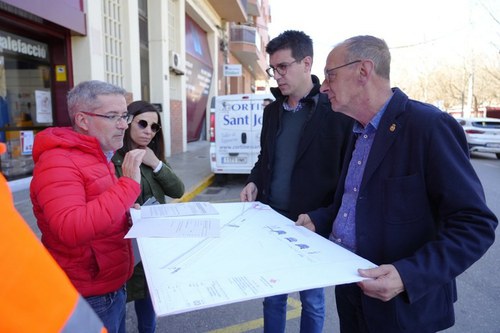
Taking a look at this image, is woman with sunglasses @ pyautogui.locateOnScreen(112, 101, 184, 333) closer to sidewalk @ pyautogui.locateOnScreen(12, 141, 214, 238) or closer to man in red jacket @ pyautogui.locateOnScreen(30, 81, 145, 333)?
man in red jacket @ pyautogui.locateOnScreen(30, 81, 145, 333)

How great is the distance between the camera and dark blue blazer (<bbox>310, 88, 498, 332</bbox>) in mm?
1274

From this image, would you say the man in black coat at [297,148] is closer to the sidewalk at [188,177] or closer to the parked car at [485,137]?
the sidewalk at [188,177]

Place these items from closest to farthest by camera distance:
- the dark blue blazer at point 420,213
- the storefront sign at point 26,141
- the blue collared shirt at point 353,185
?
the dark blue blazer at point 420,213
the blue collared shirt at point 353,185
the storefront sign at point 26,141

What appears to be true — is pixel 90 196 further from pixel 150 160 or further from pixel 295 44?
pixel 295 44

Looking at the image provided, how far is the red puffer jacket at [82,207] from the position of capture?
141cm

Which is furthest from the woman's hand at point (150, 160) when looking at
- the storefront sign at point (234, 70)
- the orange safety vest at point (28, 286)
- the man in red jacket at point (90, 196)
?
the storefront sign at point (234, 70)

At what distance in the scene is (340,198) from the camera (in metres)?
1.85

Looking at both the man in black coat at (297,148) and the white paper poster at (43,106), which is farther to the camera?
the white paper poster at (43,106)

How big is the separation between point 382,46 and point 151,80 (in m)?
11.1

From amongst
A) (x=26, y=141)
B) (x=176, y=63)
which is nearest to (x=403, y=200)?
(x=26, y=141)

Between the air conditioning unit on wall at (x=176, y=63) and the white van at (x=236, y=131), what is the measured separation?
4.60 m

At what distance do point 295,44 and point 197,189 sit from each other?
18.9 ft

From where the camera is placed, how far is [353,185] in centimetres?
169

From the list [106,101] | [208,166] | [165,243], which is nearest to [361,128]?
[165,243]
